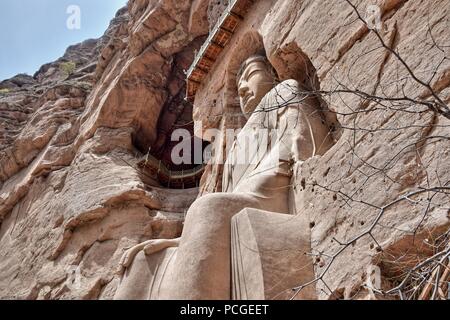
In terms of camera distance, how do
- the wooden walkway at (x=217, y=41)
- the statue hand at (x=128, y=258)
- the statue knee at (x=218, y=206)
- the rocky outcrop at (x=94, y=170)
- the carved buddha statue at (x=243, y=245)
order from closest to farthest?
the carved buddha statue at (x=243, y=245) → the statue knee at (x=218, y=206) → the statue hand at (x=128, y=258) → the wooden walkway at (x=217, y=41) → the rocky outcrop at (x=94, y=170)

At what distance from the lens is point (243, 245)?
3156 millimetres

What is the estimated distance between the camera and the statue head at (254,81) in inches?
229

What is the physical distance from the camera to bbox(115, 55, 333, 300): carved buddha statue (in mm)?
2984

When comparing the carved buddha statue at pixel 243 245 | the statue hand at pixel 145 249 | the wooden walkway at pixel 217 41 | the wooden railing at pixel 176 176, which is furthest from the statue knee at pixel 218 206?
the wooden railing at pixel 176 176

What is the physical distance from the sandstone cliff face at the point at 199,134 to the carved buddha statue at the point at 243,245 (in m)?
0.17

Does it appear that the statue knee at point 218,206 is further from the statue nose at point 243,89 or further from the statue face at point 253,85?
the statue nose at point 243,89

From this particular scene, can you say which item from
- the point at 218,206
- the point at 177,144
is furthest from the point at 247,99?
the point at 177,144

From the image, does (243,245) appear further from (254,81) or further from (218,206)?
(254,81)

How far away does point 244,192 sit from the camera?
12.6 feet

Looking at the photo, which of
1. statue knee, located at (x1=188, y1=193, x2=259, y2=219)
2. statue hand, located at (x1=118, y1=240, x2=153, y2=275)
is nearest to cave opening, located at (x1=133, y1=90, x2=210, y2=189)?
statue hand, located at (x1=118, y1=240, x2=153, y2=275)

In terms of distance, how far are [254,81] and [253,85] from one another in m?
0.07

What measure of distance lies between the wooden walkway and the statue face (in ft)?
4.06

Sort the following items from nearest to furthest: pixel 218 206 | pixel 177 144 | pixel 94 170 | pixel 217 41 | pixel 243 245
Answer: pixel 243 245 → pixel 218 206 → pixel 217 41 → pixel 94 170 → pixel 177 144

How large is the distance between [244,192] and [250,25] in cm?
360
